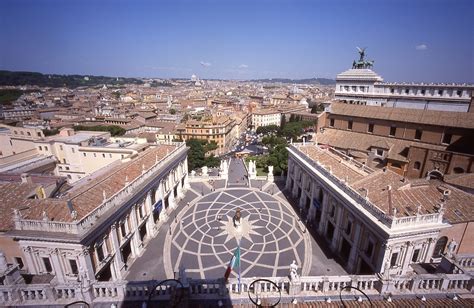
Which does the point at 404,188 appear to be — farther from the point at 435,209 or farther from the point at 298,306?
the point at 298,306

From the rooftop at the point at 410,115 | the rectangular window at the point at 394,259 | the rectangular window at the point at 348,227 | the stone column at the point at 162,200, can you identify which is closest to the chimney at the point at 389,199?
the rectangular window at the point at 394,259

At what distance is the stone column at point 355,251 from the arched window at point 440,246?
7666 mm

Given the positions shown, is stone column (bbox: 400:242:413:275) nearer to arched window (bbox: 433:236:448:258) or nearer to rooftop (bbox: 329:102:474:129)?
arched window (bbox: 433:236:448:258)

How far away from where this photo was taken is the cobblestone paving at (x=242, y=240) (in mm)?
30406

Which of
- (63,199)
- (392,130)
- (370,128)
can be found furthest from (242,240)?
(392,130)

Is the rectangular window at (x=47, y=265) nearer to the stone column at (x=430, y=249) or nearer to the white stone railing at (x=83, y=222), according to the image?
the white stone railing at (x=83, y=222)

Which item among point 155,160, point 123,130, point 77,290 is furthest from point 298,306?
point 123,130

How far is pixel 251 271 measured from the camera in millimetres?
29641

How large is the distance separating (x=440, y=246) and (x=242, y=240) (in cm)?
2275

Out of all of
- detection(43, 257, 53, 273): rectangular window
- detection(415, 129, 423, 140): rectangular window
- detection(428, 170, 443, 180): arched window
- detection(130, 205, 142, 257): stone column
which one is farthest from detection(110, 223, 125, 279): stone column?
detection(415, 129, 423, 140): rectangular window

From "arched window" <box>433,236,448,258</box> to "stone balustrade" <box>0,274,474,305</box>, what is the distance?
46.6ft

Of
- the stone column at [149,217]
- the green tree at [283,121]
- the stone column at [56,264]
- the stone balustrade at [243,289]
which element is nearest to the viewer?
the stone balustrade at [243,289]

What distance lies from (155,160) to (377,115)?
4204cm

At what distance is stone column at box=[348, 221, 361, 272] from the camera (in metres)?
27.3
